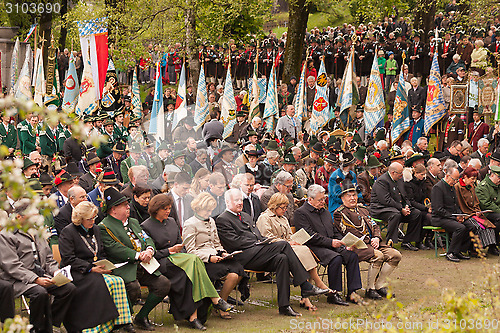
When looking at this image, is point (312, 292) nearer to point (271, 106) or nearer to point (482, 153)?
point (482, 153)

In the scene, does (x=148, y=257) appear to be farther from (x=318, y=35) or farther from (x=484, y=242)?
(x=318, y=35)

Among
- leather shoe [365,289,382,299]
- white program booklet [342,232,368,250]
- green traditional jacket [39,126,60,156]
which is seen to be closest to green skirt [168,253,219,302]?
white program booklet [342,232,368,250]

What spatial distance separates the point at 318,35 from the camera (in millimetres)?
27375

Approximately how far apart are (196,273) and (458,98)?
1161cm

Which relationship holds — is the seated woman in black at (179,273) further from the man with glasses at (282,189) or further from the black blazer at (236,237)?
the man with glasses at (282,189)

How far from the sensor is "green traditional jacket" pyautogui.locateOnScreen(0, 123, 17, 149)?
15.0m

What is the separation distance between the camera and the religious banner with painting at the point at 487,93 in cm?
1697

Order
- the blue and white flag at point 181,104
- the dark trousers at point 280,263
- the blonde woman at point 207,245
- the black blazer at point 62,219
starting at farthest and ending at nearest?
the blue and white flag at point 181,104 < the dark trousers at point 280,263 < the blonde woman at point 207,245 < the black blazer at point 62,219

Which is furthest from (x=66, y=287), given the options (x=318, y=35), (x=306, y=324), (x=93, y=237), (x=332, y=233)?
(x=318, y=35)

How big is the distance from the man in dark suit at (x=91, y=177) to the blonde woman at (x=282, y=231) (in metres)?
2.90

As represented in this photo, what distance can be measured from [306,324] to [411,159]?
5774mm

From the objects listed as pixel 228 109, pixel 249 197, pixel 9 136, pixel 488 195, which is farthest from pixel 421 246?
pixel 9 136

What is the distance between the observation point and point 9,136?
1518cm

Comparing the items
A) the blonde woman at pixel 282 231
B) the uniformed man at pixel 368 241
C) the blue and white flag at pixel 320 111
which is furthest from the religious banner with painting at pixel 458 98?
the blonde woman at pixel 282 231
